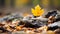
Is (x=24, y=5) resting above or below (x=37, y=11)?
above

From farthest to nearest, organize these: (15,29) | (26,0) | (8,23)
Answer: (26,0), (8,23), (15,29)

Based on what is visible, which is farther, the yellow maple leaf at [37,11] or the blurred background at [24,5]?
the yellow maple leaf at [37,11]

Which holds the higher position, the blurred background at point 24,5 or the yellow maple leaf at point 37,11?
the blurred background at point 24,5

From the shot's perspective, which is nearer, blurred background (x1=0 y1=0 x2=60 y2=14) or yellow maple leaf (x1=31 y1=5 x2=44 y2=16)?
blurred background (x1=0 y1=0 x2=60 y2=14)

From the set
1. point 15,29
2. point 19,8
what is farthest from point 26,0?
point 15,29

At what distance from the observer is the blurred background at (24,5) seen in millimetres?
10064

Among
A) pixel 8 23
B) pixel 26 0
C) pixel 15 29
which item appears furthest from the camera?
pixel 26 0

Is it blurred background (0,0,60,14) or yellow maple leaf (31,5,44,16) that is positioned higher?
blurred background (0,0,60,14)

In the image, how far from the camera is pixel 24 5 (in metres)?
10.4

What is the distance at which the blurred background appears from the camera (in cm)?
1006

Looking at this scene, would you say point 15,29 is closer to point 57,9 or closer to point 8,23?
point 8,23

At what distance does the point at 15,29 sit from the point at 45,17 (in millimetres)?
1717

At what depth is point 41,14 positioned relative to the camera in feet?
A: 33.9

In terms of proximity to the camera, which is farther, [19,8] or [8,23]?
[19,8]
